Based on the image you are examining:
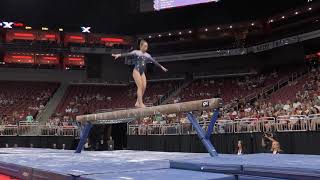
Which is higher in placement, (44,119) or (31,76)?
(31,76)

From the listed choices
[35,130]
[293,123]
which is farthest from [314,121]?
[35,130]

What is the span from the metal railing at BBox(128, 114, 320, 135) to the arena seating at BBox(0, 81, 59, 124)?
32.5ft

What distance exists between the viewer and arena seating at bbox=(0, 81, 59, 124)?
26.9 metres

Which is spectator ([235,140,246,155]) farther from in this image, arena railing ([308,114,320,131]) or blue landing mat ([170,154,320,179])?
blue landing mat ([170,154,320,179])

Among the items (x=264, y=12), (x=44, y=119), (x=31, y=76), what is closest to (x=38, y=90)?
(x=31, y=76)

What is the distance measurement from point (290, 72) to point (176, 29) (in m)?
10.2

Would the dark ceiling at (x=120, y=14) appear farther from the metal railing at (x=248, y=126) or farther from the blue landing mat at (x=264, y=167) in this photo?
the blue landing mat at (x=264, y=167)

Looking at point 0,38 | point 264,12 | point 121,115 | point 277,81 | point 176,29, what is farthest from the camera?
point 176,29

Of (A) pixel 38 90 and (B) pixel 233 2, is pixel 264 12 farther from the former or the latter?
(A) pixel 38 90

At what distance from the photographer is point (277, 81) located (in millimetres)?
26188

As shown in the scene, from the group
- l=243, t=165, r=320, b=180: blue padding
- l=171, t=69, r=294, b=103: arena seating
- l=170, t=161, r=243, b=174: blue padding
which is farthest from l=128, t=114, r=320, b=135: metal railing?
l=243, t=165, r=320, b=180: blue padding

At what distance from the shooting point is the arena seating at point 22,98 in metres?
26.9

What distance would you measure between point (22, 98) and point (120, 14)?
1026 cm

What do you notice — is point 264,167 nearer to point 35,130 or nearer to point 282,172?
point 282,172
